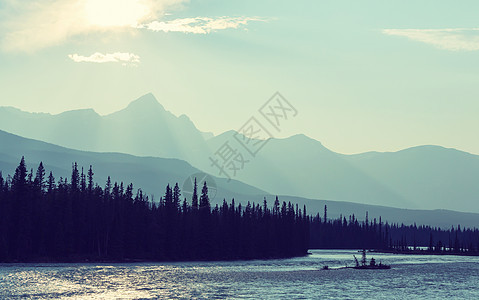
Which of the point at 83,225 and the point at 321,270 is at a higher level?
the point at 83,225

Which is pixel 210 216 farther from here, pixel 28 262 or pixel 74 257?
pixel 28 262

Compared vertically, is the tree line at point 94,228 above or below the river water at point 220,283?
above

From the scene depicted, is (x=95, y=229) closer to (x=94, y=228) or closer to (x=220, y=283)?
(x=94, y=228)

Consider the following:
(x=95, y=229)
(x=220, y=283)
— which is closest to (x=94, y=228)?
(x=95, y=229)

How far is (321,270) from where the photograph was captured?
508 feet

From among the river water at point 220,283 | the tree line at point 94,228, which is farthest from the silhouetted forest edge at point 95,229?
the river water at point 220,283

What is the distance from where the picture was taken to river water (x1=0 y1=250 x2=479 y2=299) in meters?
95.9

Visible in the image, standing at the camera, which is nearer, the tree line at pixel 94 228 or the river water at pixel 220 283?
the river water at pixel 220 283

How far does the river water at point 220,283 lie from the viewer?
95875 millimetres

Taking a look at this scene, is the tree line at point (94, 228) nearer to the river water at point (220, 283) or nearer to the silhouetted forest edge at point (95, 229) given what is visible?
the silhouetted forest edge at point (95, 229)

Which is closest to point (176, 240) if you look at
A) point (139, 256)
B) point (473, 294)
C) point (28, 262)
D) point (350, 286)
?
point (139, 256)

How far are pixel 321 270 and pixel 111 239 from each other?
60.0m

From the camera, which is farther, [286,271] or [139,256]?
[139,256]

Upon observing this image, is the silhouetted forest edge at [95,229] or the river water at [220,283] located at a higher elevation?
the silhouetted forest edge at [95,229]
